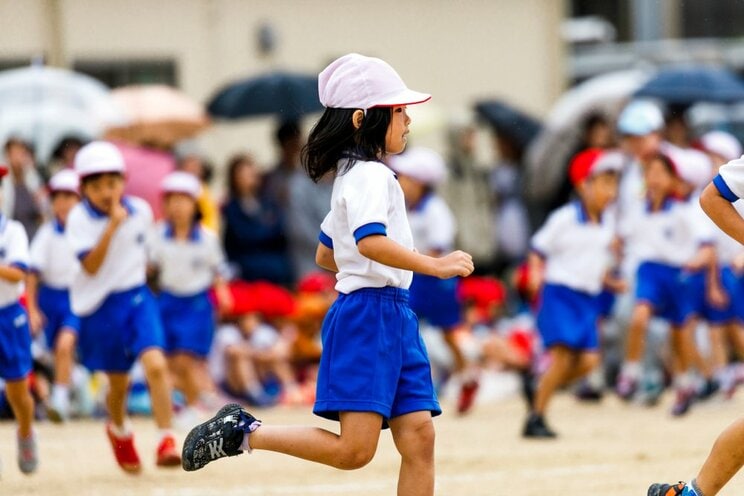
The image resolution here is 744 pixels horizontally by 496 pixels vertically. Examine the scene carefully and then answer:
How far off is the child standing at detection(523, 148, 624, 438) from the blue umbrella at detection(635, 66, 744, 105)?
4199mm

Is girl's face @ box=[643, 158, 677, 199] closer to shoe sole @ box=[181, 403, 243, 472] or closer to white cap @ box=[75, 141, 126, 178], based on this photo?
white cap @ box=[75, 141, 126, 178]

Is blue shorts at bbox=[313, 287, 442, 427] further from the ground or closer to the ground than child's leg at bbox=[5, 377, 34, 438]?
further from the ground

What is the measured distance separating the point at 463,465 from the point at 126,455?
6.05 feet

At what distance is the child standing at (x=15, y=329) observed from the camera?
28.3ft

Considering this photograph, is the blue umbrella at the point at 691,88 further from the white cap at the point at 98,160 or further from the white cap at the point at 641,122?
the white cap at the point at 98,160

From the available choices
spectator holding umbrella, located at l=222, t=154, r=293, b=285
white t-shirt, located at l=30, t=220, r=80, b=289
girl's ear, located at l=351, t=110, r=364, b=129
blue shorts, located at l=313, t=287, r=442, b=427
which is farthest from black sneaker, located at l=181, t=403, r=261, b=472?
spectator holding umbrella, located at l=222, t=154, r=293, b=285

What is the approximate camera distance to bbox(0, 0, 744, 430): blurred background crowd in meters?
14.3

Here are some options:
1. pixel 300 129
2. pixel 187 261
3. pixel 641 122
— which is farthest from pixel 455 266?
pixel 300 129

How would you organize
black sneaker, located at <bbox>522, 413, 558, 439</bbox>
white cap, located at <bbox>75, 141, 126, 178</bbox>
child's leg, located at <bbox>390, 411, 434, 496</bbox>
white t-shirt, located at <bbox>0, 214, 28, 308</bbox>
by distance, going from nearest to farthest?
1. child's leg, located at <bbox>390, 411, 434, 496</bbox>
2. white t-shirt, located at <bbox>0, 214, 28, 308</bbox>
3. white cap, located at <bbox>75, 141, 126, 178</bbox>
4. black sneaker, located at <bbox>522, 413, 558, 439</bbox>

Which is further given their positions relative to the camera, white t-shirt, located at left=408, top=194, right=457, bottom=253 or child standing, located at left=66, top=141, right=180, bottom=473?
white t-shirt, located at left=408, top=194, right=457, bottom=253

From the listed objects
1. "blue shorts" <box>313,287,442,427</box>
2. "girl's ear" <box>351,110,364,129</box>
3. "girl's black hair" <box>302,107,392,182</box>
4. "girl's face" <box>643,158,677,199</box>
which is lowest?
"girl's face" <box>643,158,677,199</box>

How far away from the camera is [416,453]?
20.2 feet

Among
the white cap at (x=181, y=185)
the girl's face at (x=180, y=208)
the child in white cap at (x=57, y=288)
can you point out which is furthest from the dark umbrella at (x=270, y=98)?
the child in white cap at (x=57, y=288)

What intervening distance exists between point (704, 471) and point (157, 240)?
7.49 meters
